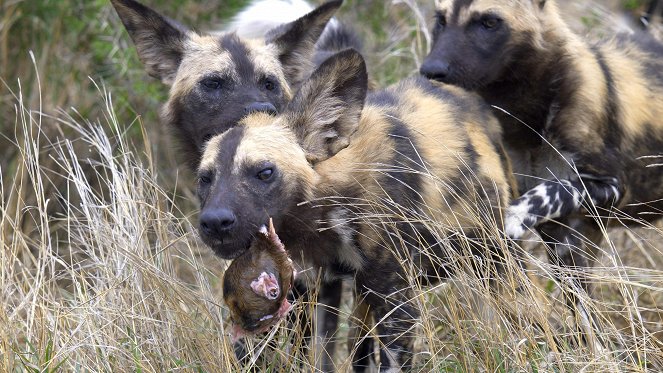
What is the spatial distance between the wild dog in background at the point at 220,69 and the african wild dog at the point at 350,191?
15.8 inches

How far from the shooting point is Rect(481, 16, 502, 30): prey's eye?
15.2 ft

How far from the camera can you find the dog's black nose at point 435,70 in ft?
14.6

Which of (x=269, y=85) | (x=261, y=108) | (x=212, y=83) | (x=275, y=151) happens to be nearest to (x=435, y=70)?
(x=269, y=85)

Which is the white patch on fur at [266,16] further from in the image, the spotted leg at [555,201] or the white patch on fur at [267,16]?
the spotted leg at [555,201]

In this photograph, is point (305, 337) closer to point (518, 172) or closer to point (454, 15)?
Answer: point (518, 172)

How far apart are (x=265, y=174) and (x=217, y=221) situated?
29 centimetres

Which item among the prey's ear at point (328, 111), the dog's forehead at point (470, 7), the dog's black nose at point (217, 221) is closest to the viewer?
the dog's black nose at point (217, 221)

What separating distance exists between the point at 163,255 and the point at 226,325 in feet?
1.59

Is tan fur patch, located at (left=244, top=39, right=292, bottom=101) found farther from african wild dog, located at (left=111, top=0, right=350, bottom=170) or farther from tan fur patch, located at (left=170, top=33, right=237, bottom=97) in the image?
tan fur patch, located at (left=170, top=33, right=237, bottom=97)

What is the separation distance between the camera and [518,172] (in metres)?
4.63

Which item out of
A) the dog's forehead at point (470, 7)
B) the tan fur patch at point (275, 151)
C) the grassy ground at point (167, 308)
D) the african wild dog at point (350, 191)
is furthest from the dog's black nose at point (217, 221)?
the dog's forehead at point (470, 7)

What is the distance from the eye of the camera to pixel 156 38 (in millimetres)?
4723

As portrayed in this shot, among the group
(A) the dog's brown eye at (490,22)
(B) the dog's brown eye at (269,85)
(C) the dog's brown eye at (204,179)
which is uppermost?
(A) the dog's brown eye at (490,22)

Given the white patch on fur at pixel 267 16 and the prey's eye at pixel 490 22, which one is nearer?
the prey's eye at pixel 490 22
